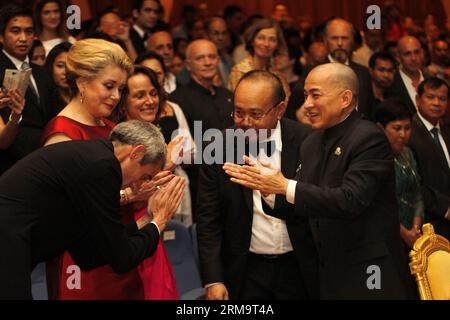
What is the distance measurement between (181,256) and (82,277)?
1.18 meters

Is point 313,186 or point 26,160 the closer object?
point 26,160

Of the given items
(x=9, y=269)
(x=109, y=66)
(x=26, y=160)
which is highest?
(x=109, y=66)

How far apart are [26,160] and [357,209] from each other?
132 centimetres

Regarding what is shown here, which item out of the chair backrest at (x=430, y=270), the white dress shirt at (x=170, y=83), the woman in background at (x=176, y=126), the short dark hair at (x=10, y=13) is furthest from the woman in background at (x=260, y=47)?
the chair backrest at (x=430, y=270)

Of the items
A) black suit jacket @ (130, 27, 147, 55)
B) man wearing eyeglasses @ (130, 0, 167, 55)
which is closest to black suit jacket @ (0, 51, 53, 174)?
black suit jacket @ (130, 27, 147, 55)

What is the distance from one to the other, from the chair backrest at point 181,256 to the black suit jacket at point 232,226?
0.54 metres

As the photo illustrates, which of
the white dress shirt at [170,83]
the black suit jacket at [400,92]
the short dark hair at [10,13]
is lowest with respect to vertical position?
the black suit jacket at [400,92]

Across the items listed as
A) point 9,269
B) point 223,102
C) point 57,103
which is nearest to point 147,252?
point 9,269

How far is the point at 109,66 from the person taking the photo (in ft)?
11.8

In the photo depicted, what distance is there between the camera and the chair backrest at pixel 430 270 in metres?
3.34

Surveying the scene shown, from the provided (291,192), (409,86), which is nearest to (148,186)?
(291,192)

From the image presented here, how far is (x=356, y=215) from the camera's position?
137 inches

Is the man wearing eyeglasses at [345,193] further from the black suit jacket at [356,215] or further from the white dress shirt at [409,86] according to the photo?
the white dress shirt at [409,86]
